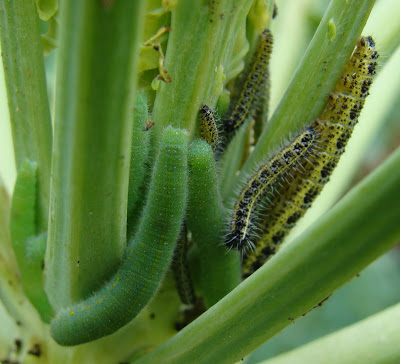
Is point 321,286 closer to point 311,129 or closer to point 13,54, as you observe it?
point 311,129

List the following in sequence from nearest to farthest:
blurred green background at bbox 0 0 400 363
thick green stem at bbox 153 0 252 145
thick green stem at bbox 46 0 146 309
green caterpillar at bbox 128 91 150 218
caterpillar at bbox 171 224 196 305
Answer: thick green stem at bbox 46 0 146 309
thick green stem at bbox 153 0 252 145
green caterpillar at bbox 128 91 150 218
caterpillar at bbox 171 224 196 305
blurred green background at bbox 0 0 400 363

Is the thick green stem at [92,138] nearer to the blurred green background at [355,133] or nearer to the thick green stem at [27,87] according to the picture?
the thick green stem at [27,87]

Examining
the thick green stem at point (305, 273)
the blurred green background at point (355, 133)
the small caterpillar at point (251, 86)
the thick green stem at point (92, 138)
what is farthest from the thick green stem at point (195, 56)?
the blurred green background at point (355, 133)

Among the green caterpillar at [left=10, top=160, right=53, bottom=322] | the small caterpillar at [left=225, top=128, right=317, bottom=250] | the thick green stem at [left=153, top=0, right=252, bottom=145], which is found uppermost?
the thick green stem at [left=153, top=0, right=252, bottom=145]

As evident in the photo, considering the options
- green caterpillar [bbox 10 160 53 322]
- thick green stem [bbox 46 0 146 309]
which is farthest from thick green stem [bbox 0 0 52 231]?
thick green stem [bbox 46 0 146 309]

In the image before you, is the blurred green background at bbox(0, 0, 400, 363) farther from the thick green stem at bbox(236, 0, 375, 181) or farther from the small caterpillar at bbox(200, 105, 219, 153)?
the small caterpillar at bbox(200, 105, 219, 153)

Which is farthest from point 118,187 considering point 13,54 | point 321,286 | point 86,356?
point 86,356
